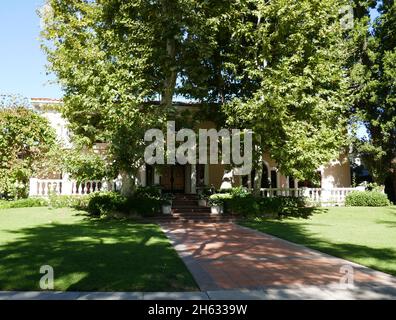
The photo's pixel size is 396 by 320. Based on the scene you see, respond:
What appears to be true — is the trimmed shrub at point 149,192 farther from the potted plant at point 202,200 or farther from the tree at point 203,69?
the tree at point 203,69

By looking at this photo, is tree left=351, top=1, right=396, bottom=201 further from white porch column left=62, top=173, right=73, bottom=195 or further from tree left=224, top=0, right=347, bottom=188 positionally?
white porch column left=62, top=173, right=73, bottom=195

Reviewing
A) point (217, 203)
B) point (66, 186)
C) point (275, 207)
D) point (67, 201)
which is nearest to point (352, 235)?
point (275, 207)

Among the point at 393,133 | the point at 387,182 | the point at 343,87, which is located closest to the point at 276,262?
the point at 343,87

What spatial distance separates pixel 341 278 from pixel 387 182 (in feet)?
89.4

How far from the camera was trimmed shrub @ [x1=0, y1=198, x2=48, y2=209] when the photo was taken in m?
21.3

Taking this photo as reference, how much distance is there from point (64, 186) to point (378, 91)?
21471 mm

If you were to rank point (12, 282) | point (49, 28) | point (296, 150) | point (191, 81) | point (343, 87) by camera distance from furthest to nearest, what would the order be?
point (49, 28) < point (343, 87) < point (191, 81) < point (296, 150) < point (12, 282)

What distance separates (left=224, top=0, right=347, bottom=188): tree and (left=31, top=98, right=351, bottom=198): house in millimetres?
5265

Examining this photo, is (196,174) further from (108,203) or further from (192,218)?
(108,203)

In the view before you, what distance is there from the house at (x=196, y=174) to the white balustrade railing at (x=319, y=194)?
0.57 metres

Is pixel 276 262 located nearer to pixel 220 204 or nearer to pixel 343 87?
pixel 220 204

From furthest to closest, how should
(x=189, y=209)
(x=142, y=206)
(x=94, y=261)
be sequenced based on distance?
(x=189, y=209) < (x=142, y=206) < (x=94, y=261)

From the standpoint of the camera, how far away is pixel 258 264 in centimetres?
866

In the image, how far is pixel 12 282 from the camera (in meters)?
6.50
